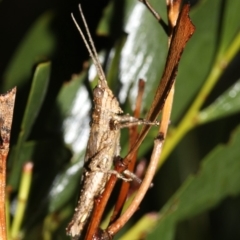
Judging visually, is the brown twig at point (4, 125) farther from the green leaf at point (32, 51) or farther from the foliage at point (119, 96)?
the green leaf at point (32, 51)

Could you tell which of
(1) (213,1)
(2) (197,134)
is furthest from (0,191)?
(2) (197,134)

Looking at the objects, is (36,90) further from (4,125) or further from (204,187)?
(204,187)

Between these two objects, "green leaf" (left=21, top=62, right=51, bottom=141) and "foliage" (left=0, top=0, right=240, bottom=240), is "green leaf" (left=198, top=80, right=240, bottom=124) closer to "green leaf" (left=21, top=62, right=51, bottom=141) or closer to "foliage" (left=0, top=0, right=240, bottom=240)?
"foliage" (left=0, top=0, right=240, bottom=240)

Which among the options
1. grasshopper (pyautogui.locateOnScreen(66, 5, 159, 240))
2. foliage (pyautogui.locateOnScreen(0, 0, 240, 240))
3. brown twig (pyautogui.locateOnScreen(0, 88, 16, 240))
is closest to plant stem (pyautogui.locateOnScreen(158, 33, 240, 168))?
foliage (pyautogui.locateOnScreen(0, 0, 240, 240))

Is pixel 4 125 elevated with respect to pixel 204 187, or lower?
elevated

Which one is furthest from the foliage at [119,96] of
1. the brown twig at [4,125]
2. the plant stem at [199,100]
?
the brown twig at [4,125]

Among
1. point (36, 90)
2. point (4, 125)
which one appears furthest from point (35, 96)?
point (4, 125)

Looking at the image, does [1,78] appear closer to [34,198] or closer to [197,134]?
[34,198]
